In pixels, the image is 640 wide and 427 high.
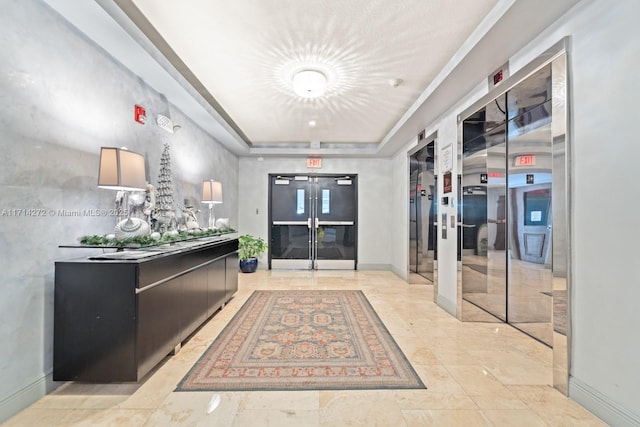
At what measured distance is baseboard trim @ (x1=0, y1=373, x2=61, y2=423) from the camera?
183 centimetres

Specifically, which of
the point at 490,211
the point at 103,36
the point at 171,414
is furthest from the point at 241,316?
the point at 490,211

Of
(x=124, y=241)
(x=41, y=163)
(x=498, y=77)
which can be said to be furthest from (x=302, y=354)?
(x=498, y=77)

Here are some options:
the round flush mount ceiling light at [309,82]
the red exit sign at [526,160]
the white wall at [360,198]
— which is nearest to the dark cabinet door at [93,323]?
the round flush mount ceiling light at [309,82]

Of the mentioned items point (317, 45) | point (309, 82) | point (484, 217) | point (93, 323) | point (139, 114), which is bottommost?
point (93, 323)

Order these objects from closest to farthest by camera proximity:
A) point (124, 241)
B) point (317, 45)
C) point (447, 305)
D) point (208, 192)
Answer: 1. point (124, 241)
2. point (317, 45)
3. point (447, 305)
4. point (208, 192)

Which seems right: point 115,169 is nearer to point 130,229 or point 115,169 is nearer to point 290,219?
point 130,229

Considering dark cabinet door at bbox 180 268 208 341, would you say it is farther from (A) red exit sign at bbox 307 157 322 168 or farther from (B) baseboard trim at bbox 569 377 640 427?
(A) red exit sign at bbox 307 157 322 168

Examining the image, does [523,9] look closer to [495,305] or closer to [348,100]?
[348,100]

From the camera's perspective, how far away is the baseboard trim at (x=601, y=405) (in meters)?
1.73

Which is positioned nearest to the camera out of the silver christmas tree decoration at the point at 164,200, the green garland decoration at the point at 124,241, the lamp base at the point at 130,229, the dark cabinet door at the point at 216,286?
the green garland decoration at the point at 124,241

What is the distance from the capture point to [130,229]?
2510 mm

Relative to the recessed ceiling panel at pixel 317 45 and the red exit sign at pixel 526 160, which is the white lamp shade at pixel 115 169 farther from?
the red exit sign at pixel 526 160

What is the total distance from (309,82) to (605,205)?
2.92 m

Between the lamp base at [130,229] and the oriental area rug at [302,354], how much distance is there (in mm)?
1256
